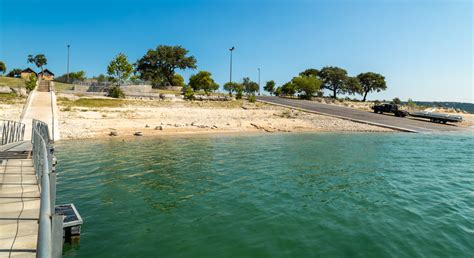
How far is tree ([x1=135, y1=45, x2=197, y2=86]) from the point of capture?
328ft

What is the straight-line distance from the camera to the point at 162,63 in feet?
332

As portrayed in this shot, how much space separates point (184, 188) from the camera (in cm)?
1233

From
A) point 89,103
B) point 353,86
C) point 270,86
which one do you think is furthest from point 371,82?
point 89,103

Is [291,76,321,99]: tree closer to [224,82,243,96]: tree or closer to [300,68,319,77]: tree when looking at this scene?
[224,82,243,96]: tree

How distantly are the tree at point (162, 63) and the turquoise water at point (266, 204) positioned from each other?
84.7 m

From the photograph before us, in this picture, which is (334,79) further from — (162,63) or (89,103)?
(89,103)

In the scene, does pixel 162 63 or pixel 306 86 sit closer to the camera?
pixel 306 86

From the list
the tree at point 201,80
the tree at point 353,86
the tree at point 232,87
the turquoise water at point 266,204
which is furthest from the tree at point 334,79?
the turquoise water at point 266,204

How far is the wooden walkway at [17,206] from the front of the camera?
18.0 ft

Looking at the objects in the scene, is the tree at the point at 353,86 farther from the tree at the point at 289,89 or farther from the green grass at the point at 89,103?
the green grass at the point at 89,103

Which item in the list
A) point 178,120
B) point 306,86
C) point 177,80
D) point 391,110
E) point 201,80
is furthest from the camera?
point 177,80

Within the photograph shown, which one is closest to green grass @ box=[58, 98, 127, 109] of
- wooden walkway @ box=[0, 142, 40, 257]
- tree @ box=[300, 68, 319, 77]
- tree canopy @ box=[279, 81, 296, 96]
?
wooden walkway @ box=[0, 142, 40, 257]

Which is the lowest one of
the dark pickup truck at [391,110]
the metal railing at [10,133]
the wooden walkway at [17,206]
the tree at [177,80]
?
the wooden walkway at [17,206]

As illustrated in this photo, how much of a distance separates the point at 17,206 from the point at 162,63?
324ft
